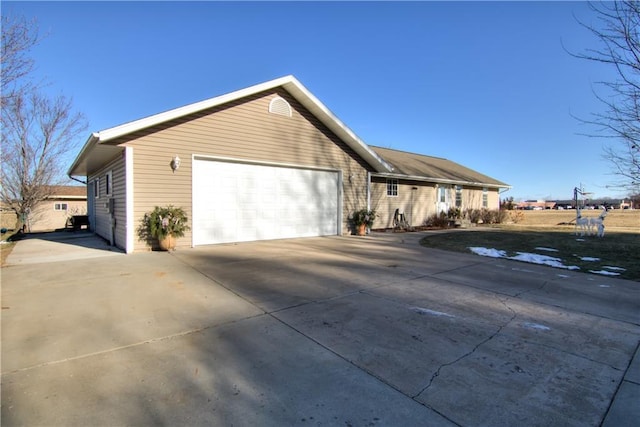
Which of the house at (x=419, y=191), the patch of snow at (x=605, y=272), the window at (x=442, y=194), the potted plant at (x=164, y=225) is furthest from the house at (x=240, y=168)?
the patch of snow at (x=605, y=272)

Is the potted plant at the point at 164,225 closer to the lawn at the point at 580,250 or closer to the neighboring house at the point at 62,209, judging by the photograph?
the lawn at the point at 580,250

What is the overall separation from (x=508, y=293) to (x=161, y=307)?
510 centimetres

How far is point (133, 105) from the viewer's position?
63.7 ft

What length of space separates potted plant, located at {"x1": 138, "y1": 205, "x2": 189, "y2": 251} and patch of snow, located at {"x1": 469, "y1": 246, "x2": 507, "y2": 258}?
806 centimetres

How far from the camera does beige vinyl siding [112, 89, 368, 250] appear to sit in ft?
26.8

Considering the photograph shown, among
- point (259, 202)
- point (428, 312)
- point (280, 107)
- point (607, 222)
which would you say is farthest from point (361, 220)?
point (607, 222)

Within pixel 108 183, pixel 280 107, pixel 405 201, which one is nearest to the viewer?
pixel 280 107

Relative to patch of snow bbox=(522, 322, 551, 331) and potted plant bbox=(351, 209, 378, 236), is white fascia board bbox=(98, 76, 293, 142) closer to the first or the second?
potted plant bbox=(351, 209, 378, 236)

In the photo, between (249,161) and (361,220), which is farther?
(361,220)

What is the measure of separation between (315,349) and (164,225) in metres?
6.45

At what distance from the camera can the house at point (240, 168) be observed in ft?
26.7

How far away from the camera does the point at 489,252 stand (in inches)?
340

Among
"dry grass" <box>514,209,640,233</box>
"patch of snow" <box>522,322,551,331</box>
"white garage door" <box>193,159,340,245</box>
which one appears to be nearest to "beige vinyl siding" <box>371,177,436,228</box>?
"white garage door" <box>193,159,340,245</box>

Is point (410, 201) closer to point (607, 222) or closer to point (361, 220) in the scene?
point (361, 220)
